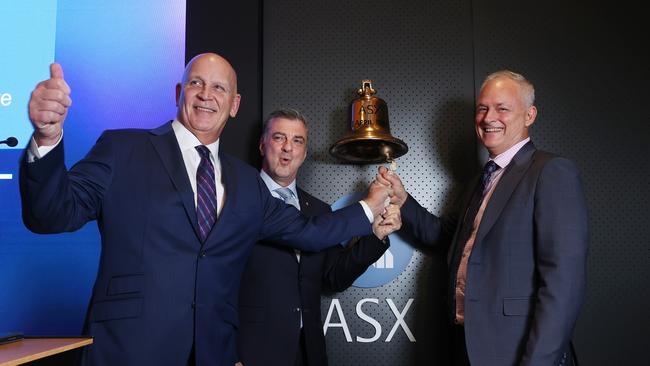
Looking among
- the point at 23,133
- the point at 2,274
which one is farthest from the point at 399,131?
the point at 2,274

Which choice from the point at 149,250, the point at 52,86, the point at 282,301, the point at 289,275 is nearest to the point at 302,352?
the point at 282,301

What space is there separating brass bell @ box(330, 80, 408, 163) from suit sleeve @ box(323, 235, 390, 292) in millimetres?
472

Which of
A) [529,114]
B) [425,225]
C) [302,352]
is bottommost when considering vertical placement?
[302,352]

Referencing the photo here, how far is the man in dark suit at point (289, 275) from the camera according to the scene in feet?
7.75

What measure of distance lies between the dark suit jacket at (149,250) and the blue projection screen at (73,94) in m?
1.65

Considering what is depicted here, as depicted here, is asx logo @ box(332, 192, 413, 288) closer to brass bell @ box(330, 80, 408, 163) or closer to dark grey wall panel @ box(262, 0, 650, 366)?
dark grey wall panel @ box(262, 0, 650, 366)

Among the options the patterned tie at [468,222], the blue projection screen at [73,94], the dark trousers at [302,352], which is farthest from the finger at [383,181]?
the blue projection screen at [73,94]

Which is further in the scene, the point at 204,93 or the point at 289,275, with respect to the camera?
the point at 289,275

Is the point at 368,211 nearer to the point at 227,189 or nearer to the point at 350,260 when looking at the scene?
the point at 350,260

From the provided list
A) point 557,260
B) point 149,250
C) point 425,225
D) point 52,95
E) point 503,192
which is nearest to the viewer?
point 52,95

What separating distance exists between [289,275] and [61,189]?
124 cm

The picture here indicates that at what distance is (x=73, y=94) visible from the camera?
351cm

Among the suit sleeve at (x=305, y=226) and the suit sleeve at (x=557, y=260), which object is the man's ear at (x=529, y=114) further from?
the suit sleeve at (x=305, y=226)

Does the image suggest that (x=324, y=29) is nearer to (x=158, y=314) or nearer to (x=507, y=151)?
(x=507, y=151)
